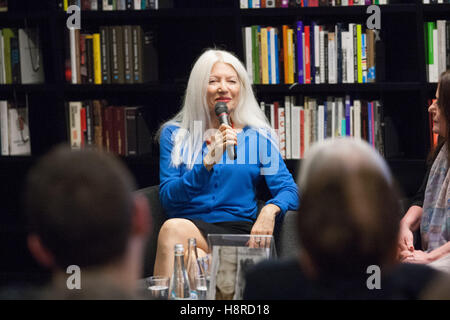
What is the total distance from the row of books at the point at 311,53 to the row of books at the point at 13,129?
122 cm

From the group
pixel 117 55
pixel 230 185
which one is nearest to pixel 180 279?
pixel 230 185

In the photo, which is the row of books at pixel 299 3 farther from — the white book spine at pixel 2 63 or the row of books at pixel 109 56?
the white book spine at pixel 2 63

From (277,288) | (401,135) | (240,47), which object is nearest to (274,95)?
(240,47)

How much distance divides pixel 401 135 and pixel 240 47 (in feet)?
2.94

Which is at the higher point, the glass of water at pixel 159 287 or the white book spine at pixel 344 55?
the white book spine at pixel 344 55

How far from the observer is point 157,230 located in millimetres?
2658

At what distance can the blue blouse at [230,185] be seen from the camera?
8.47 ft

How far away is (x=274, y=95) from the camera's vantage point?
328 cm

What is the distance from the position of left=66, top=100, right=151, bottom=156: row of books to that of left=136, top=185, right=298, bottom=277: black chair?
1.98ft

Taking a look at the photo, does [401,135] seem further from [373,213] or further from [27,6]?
[373,213]

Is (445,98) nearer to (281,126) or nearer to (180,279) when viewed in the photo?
(281,126)
